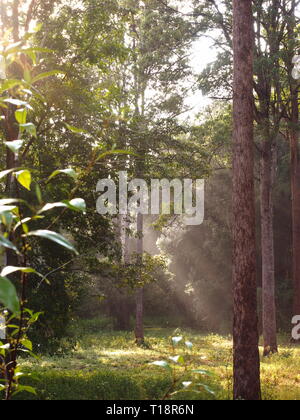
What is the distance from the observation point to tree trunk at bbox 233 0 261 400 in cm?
737

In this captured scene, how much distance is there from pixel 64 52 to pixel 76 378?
6.67m

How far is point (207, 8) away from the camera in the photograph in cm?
1606

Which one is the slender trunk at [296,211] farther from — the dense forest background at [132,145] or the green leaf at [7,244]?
the green leaf at [7,244]

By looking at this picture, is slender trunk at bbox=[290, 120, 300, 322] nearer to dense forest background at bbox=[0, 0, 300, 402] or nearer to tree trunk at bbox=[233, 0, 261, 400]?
dense forest background at bbox=[0, 0, 300, 402]

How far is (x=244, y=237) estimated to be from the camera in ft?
24.3

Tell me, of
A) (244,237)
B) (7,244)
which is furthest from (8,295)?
(244,237)

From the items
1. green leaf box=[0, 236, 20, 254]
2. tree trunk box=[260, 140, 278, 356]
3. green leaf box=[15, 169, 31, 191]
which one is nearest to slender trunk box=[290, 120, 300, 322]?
tree trunk box=[260, 140, 278, 356]

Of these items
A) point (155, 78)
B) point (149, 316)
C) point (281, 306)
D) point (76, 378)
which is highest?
point (155, 78)

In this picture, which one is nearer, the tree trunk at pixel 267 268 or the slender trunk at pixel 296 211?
the tree trunk at pixel 267 268

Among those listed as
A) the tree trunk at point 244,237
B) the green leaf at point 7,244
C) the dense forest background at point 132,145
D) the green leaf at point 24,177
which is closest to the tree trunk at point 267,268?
the dense forest background at point 132,145

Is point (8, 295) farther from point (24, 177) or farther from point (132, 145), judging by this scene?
point (132, 145)

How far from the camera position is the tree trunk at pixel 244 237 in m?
7.37

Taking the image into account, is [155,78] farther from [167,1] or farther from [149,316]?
[149,316]

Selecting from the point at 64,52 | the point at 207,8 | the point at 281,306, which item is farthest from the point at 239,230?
the point at 281,306
